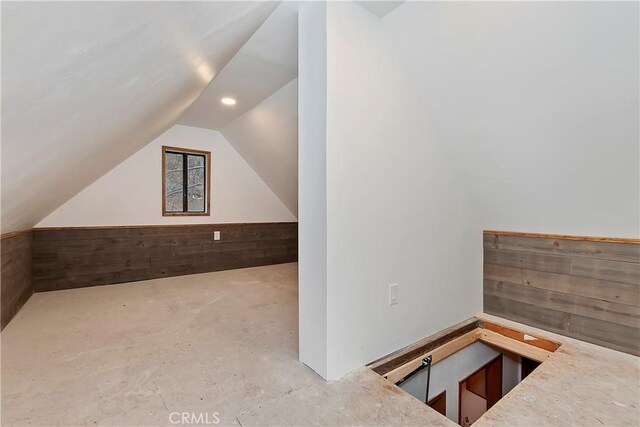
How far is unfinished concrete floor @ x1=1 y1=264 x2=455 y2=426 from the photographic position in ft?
3.92

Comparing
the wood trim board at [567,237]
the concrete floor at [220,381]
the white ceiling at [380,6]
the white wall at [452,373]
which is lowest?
the white wall at [452,373]

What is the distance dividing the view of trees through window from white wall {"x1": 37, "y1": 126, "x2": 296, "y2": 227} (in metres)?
0.11

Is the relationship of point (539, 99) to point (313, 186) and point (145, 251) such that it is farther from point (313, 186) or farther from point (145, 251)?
point (145, 251)

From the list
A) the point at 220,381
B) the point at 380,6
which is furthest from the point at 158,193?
the point at 380,6

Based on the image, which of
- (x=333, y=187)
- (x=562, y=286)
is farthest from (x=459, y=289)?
(x=333, y=187)

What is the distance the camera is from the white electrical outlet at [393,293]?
1675mm

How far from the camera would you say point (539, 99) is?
150 cm

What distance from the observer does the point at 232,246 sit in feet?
13.4

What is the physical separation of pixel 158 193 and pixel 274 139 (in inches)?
62.9

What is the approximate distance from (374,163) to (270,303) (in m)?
1.69

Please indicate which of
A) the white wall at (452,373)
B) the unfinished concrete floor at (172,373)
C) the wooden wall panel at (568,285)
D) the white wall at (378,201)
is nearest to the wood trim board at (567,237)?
the wooden wall panel at (568,285)

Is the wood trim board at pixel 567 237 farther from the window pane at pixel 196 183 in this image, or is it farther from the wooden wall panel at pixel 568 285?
the window pane at pixel 196 183

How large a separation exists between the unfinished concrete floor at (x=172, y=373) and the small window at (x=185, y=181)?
1.49 m

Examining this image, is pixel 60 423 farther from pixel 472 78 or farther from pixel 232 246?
pixel 232 246
